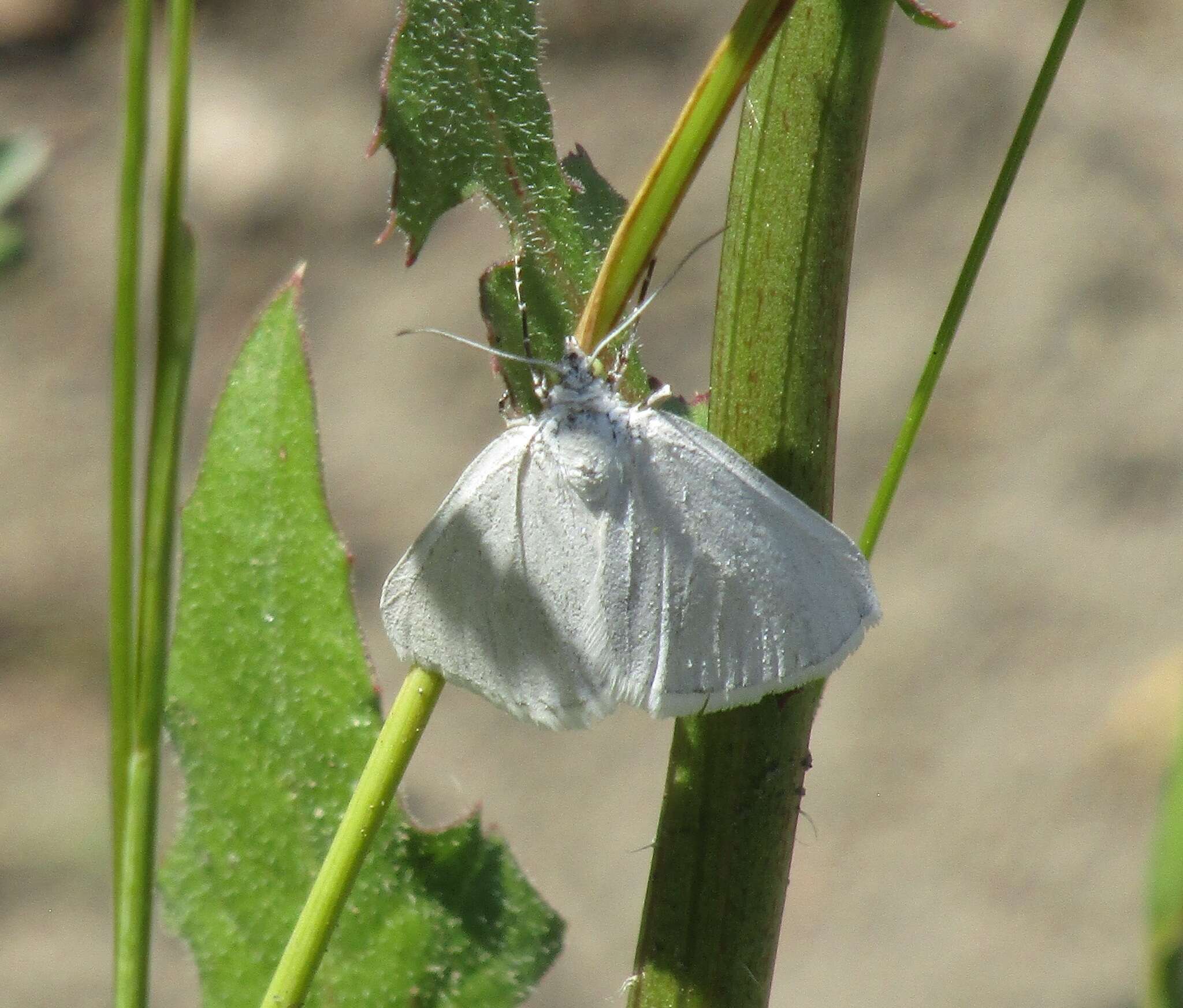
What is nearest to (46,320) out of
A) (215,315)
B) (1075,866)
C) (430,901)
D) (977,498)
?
(215,315)

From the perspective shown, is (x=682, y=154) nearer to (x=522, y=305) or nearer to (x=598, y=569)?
(x=522, y=305)

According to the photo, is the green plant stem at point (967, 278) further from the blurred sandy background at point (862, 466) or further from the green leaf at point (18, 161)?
the blurred sandy background at point (862, 466)

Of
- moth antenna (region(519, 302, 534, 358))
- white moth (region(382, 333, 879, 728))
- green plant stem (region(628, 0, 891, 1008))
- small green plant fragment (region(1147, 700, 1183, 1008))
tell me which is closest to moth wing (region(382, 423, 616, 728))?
white moth (region(382, 333, 879, 728))

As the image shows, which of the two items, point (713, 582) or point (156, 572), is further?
point (713, 582)

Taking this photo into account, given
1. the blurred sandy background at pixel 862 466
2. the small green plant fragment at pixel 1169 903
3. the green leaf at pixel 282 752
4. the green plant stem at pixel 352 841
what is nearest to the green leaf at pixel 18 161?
the green leaf at pixel 282 752

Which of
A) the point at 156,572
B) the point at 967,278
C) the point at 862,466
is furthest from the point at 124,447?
the point at 862,466

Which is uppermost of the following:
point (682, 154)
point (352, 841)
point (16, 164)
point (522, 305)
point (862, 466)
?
point (862, 466)

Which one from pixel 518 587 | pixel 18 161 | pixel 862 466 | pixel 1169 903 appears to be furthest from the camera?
pixel 862 466
